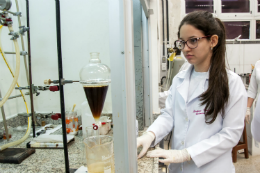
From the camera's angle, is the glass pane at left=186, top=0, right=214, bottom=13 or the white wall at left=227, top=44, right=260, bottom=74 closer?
the white wall at left=227, top=44, right=260, bottom=74

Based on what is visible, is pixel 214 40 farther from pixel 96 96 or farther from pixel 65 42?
pixel 65 42

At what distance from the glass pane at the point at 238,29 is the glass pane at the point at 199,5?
0.50 meters

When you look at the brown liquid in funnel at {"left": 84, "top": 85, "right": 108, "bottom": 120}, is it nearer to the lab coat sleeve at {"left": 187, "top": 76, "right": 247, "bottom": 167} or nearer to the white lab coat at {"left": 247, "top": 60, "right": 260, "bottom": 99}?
the lab coat sleeve at {"left": 187, "top": 76, "right": 247, "bottom": 167}

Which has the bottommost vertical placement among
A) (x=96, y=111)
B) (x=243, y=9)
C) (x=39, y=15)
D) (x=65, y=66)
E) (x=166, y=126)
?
(x=166, y=126)

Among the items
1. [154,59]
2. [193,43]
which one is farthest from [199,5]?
[193,43]

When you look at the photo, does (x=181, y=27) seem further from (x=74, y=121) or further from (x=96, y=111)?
(x=74, y=121)

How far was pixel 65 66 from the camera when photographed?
5.05 ft

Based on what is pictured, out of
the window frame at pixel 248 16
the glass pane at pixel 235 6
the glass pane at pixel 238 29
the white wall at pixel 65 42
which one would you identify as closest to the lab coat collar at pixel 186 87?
the white wall at pixel 65 42

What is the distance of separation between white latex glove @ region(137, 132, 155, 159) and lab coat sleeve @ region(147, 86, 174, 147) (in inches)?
2.1

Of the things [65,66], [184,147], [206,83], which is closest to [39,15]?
[65,66]

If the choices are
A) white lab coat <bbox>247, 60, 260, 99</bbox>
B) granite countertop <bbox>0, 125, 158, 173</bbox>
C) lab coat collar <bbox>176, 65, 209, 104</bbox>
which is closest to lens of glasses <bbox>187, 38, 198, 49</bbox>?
lab coat collar <bbox>176, 65, 209, 104</bbox>

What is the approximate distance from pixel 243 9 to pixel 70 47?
3.84 m

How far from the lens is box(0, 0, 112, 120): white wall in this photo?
1.45 metres

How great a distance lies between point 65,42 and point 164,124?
1.08m
